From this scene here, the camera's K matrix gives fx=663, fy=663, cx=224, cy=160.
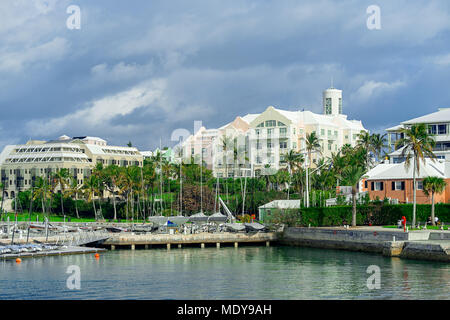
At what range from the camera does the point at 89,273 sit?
5975 cm

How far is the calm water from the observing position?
162ft

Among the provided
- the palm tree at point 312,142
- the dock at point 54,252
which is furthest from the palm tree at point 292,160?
the dock at point 54,252

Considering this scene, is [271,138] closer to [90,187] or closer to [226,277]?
[90,187]

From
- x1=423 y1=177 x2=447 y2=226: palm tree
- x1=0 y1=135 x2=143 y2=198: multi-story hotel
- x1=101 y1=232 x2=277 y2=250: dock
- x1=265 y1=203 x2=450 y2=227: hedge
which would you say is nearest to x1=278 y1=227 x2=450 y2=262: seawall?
x1=265 y1=203 x2=450 y2=227: hedge

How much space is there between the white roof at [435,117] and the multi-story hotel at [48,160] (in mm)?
75432

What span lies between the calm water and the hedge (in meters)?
11.6

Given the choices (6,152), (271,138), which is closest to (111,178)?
(271,138)

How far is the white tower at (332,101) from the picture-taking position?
190750 mm

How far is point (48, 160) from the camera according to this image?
161000 millimetres

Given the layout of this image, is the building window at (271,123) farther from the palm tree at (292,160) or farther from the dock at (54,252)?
the dock at (54,252)

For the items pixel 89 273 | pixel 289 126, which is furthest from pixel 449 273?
pixel 289 126

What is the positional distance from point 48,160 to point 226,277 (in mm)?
112458

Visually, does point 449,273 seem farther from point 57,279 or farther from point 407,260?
point 57,279
